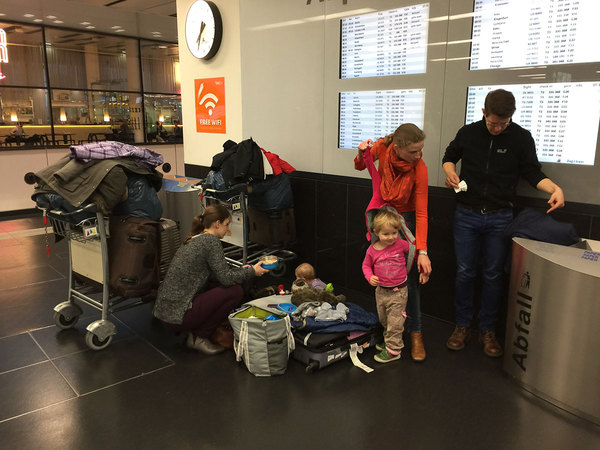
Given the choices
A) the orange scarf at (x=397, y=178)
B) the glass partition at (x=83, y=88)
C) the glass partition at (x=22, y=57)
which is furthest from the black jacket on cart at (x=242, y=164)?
the glass partition at (x=22, y=57)

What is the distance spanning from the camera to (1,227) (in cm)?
738

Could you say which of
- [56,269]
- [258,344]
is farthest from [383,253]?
[56,269]

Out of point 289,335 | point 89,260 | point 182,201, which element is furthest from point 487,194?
point 182,201

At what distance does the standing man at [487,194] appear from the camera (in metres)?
3.02

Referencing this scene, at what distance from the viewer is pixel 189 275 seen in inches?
123

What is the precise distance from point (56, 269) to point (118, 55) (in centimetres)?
588

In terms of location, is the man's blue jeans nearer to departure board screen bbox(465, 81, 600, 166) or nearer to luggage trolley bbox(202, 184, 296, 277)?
departure board screen bbox(465, 81, 600, 166)

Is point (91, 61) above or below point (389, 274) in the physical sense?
above

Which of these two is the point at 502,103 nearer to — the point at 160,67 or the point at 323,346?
the point at 323,346

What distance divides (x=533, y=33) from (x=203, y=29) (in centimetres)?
352

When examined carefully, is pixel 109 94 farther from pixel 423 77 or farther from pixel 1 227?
pixel 423 77

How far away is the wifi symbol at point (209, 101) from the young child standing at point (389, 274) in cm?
303

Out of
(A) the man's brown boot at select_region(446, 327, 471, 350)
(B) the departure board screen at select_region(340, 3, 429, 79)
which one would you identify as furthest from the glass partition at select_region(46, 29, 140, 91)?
(A) the man's brown boot at select_region(446, 327, 471, 350)

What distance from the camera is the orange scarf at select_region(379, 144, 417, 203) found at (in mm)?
3055
